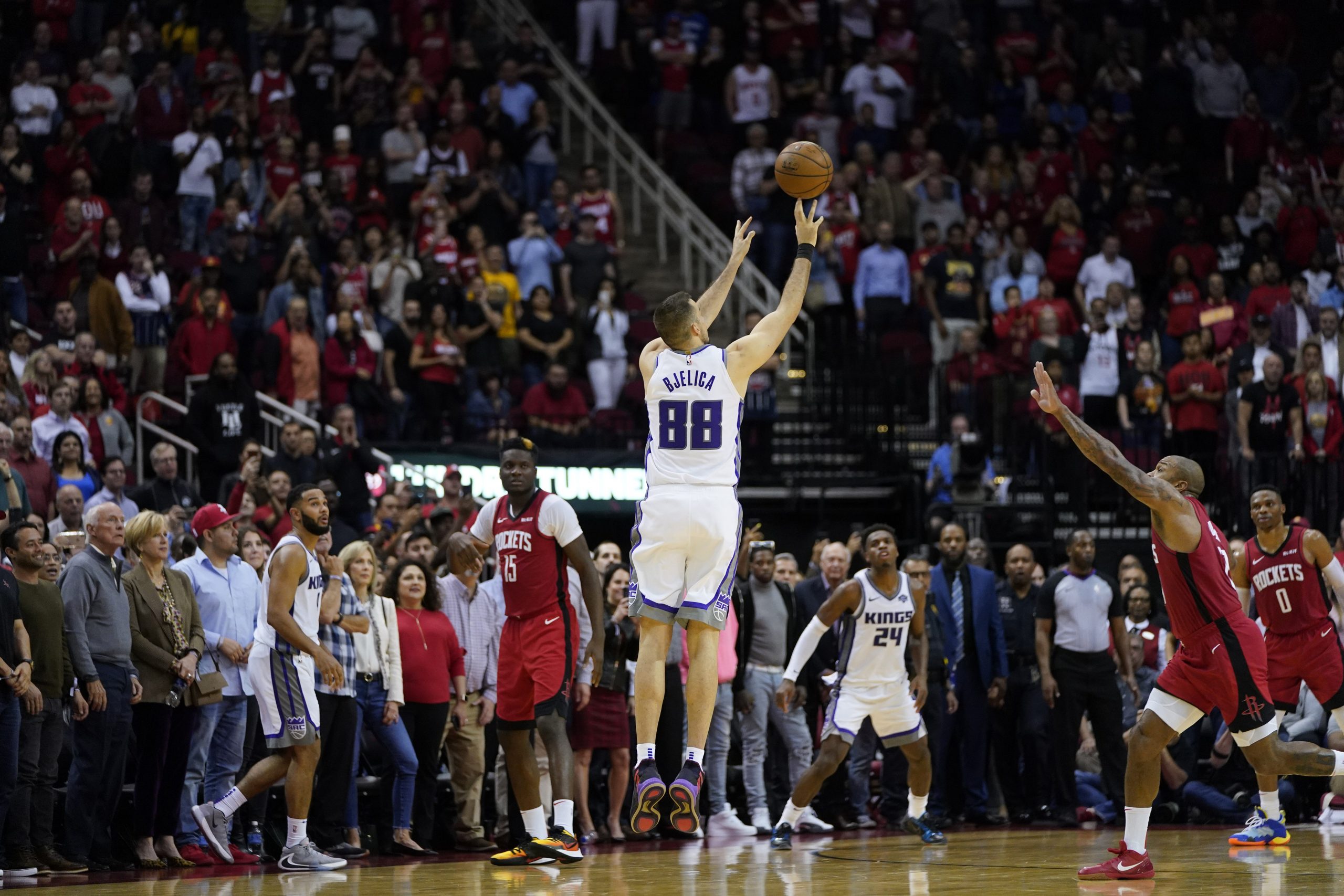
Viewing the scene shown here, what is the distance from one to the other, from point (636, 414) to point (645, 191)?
5.63m

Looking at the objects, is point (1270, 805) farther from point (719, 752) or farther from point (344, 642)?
point (344, 642)

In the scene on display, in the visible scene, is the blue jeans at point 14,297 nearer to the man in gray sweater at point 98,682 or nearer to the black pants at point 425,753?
the man in gray sweater at point 98,682

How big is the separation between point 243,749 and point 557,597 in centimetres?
340

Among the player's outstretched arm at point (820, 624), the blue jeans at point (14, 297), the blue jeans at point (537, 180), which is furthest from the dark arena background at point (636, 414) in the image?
the blue jeans at point (537, 180)

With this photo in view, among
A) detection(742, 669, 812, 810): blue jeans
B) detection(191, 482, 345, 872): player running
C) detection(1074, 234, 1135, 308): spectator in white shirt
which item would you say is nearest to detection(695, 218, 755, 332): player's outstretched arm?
detection(191, 482, 345, 872): player running

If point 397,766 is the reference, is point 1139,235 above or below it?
above

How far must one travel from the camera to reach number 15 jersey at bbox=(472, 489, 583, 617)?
1006 cm

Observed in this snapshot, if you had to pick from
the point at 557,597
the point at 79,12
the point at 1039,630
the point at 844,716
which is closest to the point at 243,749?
the point at 557,597

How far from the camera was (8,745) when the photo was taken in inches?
419

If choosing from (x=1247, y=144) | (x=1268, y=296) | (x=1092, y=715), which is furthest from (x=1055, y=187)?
(x=1092, y=715)

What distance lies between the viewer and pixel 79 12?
21.5 m

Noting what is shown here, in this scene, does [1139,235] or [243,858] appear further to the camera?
[1139,235]

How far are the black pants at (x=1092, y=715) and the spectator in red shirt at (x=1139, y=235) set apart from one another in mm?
9050

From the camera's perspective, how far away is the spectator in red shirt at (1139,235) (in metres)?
22.6
